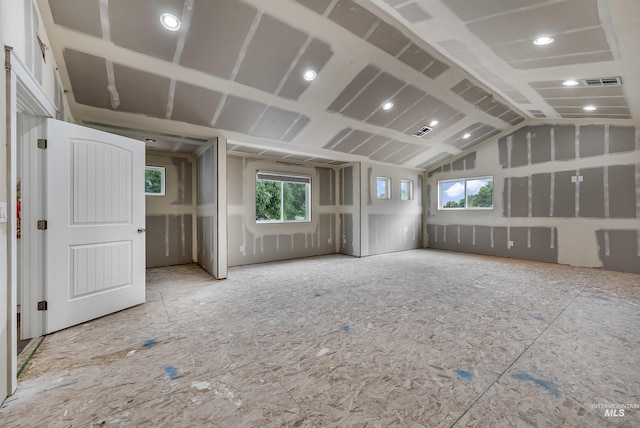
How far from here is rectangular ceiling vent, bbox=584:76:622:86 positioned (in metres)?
3.43

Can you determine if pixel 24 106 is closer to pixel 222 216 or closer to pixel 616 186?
pixel 222 216

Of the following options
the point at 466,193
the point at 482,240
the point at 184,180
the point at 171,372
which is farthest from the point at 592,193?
the point at 184,180

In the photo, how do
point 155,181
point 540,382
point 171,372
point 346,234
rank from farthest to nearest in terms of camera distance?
point 346,234 < point 155,181 < point 171,372 < point 540,382

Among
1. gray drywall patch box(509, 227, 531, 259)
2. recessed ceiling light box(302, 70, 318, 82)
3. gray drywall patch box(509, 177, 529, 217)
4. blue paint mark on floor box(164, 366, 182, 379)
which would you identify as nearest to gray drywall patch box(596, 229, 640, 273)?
gray drywall patch box(509, 227, 531, 259)

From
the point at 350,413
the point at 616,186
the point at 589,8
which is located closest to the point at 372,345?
the point at 350,413

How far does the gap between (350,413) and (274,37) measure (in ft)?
10.9

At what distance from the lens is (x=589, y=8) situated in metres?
2.25

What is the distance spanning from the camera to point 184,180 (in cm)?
563

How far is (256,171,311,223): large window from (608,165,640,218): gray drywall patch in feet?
20.0

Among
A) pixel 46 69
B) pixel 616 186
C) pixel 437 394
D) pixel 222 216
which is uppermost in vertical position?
pixel 46 69

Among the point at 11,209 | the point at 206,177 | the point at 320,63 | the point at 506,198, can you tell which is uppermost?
the point at 320,63

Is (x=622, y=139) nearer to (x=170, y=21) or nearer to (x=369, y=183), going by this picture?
(x=369, y=183)

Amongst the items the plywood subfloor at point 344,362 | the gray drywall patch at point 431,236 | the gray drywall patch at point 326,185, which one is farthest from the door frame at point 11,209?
the gray drywall patch at point 431,236

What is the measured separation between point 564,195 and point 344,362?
251 inches
